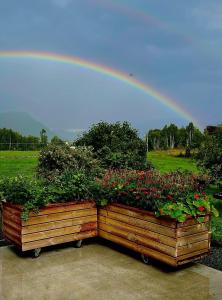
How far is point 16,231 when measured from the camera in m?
5.66

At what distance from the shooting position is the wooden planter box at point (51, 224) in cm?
552

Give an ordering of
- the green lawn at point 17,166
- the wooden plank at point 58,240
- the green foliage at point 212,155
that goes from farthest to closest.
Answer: the green lawn at point 17,166, the green foliage at point 212,155, the wooden plank at point 58,240

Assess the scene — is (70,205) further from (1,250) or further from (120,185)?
(1,250)

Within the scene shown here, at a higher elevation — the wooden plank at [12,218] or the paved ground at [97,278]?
the wooden plank at [12,218]

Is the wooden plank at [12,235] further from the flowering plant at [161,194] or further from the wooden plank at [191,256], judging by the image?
the wooden plank at [191,256]

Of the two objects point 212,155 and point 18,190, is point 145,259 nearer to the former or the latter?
point 18,190

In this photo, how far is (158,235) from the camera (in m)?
5.12

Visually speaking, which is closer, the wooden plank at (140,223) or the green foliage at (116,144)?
the wooden plank at (140,223)

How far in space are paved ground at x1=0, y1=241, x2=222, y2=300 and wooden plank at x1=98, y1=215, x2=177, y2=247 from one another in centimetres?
41

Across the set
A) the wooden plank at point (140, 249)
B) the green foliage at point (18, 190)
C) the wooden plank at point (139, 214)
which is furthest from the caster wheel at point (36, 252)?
the wooden plank at point (139, 214)

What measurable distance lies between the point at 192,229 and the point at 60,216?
1.98 meters

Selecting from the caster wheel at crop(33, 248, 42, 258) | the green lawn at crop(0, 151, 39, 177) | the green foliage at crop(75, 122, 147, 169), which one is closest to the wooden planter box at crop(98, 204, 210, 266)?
the caster wheel at crop(33, 248, 42, 258)

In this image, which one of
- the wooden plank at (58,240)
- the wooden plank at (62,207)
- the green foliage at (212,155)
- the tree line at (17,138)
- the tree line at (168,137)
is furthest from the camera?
the tree line at (17,138)

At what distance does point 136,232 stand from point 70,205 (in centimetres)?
113
